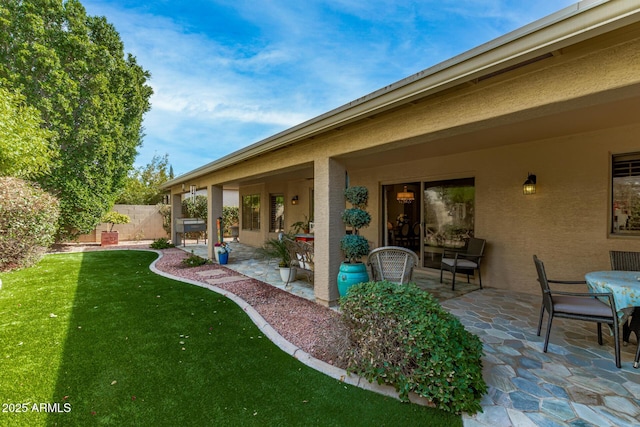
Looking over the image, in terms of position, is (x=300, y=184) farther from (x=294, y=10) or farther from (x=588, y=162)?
(x=588, y=162)

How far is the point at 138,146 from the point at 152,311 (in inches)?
533

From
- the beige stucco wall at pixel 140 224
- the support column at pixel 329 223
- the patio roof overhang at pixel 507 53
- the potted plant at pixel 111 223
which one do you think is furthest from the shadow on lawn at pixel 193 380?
the beige stucco wall at pixel 140 224

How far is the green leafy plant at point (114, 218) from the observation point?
14297 mm

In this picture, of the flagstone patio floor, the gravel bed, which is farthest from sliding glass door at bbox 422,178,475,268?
the gravel bed

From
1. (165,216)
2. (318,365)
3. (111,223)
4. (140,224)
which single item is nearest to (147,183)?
(140,224)

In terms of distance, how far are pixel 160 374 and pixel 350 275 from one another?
2771 millimetres

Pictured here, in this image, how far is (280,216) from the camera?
12.4 m

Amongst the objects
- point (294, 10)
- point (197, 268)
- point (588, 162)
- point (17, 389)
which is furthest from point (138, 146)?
point (588, 162)

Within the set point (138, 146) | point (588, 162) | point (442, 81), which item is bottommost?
point (588, 162)

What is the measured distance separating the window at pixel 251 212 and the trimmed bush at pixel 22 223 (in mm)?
7071

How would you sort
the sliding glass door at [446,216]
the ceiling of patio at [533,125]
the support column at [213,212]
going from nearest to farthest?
the ceiling of patio at [533,125]
the sliding glass door at [446,216]
the support column at [213,212]

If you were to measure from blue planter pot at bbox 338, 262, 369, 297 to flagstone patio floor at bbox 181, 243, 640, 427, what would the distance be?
62.6 inches

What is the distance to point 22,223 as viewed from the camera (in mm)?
7453

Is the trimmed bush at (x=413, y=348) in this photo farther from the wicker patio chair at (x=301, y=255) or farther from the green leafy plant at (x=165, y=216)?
the green leafy plant at (x=165, y=216)
